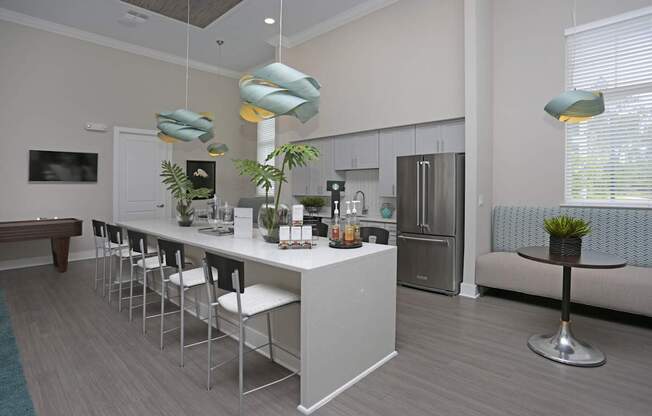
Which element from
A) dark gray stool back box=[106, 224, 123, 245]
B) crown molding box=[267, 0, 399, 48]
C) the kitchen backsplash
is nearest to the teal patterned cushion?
the kitchen backsplash

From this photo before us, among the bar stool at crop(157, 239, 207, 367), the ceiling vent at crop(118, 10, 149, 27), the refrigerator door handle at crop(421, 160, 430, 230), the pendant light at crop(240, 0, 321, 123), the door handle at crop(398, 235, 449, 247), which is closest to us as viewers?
the pendant light at crop(240, 0, 321, 123)

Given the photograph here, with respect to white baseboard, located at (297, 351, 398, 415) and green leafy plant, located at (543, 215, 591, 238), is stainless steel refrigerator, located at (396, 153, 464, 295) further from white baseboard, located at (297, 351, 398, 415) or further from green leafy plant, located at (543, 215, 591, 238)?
white baseboard, located at (297, 351, 398, 415)

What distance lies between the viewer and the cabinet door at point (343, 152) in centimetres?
572

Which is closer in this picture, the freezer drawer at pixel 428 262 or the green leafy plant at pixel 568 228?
the green leafy plant at pixel 568 228

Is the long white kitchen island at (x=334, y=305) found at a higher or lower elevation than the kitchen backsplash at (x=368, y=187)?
lower

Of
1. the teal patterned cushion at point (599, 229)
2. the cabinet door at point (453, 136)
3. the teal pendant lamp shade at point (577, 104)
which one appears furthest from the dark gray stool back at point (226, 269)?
the teal patterned cushion at point (599, 229)

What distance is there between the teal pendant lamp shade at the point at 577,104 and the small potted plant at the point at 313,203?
12.5 feet

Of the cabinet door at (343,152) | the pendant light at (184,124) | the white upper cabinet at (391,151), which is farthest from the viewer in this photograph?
the cabinet door at (343,152)

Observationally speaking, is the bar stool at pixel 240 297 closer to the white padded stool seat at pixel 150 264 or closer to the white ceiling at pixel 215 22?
the white padded stool seat at pixel 150 264

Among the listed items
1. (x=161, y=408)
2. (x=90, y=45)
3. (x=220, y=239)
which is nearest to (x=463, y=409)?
(x=161, y=408)

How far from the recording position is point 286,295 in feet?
7.31

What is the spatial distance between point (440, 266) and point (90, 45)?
22.1ft

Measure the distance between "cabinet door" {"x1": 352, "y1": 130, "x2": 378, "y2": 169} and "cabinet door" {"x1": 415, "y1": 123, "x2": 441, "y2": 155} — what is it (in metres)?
0.70

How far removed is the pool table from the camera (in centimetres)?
479
